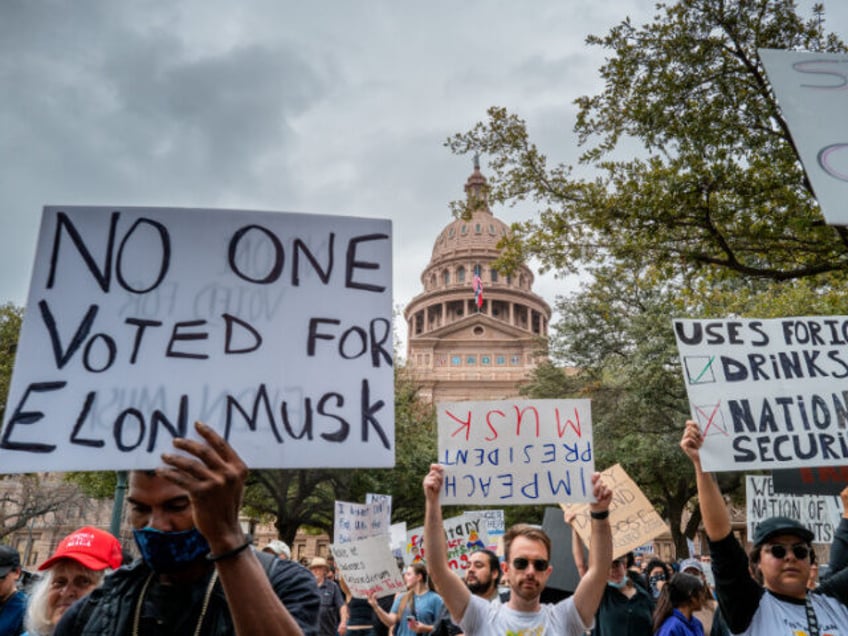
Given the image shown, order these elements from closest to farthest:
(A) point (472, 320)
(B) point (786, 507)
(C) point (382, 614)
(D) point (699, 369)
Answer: (D) point (699, 369) < (B) point (786, 507) < (C) point (382, 614) < (A) point (472, 320)

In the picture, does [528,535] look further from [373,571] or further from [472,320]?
[472,320]

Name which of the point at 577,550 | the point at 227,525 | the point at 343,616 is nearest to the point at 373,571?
the point at 343,616

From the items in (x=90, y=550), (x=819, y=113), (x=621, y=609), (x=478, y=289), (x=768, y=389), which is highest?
(x=478, y=289)

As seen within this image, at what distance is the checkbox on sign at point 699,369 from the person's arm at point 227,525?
2.32 meters

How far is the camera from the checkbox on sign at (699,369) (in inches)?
121

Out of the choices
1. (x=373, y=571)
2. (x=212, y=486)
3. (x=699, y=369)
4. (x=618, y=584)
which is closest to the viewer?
(x=212, y=486)

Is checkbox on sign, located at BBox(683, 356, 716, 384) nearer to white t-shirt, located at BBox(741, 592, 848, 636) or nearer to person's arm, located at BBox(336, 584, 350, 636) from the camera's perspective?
white t-shirt, located at BBox(741, 592, 848, 636)

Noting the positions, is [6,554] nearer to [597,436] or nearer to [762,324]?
[762,324]

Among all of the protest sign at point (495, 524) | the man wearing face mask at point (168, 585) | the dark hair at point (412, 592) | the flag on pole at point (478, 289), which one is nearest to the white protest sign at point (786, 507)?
the dark hair at point (412, 592)

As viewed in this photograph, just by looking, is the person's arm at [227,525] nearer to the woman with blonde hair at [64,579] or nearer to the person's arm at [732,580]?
the woman with blonde hair at [64,579]

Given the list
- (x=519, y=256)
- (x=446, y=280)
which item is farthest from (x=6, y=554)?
(x=446, y=280)

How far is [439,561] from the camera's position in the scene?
283cm

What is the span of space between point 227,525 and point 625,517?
3.89 meters

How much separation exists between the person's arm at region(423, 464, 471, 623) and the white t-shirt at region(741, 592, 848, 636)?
1.13 metres
